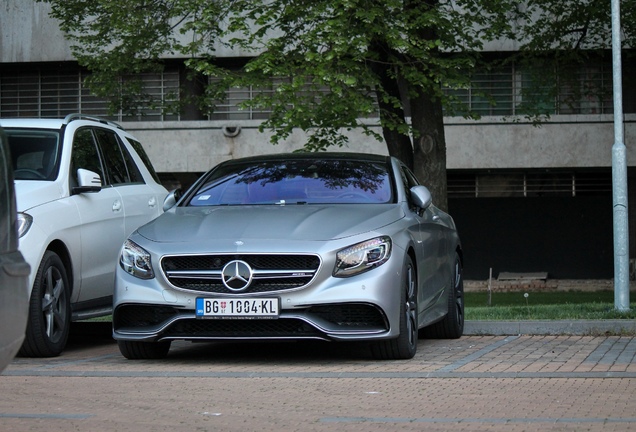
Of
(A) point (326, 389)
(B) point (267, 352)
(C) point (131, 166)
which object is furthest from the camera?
(C) point (131, 166)

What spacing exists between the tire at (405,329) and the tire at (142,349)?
1.63 metres

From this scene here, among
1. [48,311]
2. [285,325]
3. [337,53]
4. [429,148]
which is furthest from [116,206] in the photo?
[429,148]

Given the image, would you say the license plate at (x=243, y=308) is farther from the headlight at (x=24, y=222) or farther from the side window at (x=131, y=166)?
the side window at (x=131, y=166)

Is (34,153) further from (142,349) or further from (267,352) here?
(267,352)

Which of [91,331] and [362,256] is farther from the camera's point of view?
[91,331]

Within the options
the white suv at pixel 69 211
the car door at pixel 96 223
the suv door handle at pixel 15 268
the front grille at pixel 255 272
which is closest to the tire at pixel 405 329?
the front grille at pixel 255 272

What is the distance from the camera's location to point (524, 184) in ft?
103

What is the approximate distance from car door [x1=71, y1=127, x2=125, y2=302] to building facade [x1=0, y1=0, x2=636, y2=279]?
1817cm

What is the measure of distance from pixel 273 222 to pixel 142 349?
4.58 ft

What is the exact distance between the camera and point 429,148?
18.5m

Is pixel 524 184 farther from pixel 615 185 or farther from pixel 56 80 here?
pixel 615 185

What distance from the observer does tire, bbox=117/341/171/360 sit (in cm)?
941

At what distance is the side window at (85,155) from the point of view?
10.6m

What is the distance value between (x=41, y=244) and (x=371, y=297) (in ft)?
8.49
